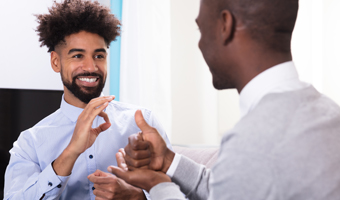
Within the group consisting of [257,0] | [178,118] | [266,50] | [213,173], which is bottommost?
[178,118]

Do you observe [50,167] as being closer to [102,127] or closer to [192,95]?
[102,127]

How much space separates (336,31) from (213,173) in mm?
2257

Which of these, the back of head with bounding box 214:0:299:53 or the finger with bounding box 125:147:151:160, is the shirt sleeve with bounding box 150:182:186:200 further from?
the back of head with bounding box 214:0:299:53

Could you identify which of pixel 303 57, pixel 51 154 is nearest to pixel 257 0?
pixel 51 154

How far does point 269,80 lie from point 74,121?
1070mm

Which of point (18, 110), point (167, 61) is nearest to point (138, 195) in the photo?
point (18, 110)

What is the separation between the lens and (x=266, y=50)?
0.87 m

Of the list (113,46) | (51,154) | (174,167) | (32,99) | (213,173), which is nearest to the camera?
(213,173)

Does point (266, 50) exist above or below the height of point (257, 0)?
below

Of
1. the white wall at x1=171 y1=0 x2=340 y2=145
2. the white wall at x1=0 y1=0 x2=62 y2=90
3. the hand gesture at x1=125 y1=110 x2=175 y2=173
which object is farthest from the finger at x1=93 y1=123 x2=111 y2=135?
the white wall at x1=171 y1=0 x2=340 y2=145

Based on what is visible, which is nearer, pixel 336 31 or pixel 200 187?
pixel 200 187

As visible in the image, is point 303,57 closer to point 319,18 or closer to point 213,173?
point 319,18

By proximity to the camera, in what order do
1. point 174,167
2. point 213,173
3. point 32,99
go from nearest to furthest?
point 213,173, point 174,167, point 32,99

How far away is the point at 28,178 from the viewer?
5.01 feet
